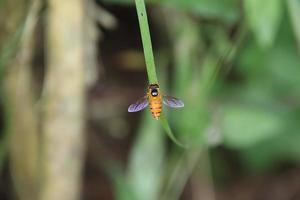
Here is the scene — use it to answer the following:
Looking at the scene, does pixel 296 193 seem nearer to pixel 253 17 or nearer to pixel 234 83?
pixel 234 83

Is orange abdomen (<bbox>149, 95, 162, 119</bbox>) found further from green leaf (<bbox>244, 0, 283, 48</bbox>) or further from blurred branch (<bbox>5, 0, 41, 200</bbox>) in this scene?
blurred branch (<bbox>5, 0, 41, 200</bbox>)

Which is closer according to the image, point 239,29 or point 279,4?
point 279,4

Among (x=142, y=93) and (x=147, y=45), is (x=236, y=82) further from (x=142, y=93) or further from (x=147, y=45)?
(x=147, y=45)

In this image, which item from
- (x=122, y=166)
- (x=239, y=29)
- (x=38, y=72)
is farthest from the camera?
(x=122, y=166)

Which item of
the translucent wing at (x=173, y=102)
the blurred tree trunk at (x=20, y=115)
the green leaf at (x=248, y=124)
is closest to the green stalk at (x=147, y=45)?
the translucent wing at (x=173, y=102)

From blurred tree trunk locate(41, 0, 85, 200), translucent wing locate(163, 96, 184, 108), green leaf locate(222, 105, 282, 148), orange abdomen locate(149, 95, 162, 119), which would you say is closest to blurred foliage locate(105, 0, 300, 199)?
green leaf locate(222, 105, 282, 148)

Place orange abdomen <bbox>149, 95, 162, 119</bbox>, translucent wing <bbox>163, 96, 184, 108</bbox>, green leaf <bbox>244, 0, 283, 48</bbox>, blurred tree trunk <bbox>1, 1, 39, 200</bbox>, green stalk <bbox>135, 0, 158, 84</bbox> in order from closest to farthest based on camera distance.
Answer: green stalk <bbox>135, 0, 158, 84</bbox>
orange abdomen <bbox>149, 95, 162, 119</bbox>
translucent wing <bbox>163, 96, 184, 108</bbox>
green leaf <bbox>244, 0, 283, 48</bbox>
blurred tree trunk <bbox>1, 1, 39, 200</bbox>

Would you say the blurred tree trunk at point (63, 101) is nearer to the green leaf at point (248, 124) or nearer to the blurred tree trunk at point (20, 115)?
the blurred tree trunk at point (20, 115)

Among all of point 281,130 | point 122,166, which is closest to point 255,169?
point 281,130
